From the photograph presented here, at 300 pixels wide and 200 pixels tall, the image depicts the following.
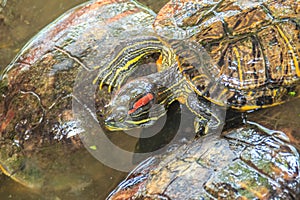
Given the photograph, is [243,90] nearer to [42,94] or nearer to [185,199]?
[185,199]

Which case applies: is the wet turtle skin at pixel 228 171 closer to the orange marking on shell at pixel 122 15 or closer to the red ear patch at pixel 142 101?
the red ear patch at pixel 142 101

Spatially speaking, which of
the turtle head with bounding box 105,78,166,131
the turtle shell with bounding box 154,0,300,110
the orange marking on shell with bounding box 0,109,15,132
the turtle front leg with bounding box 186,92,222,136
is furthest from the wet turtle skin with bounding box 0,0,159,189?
the turtle shell with bounding box 154,0,300,110

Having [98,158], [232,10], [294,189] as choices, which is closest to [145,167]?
[98,158]

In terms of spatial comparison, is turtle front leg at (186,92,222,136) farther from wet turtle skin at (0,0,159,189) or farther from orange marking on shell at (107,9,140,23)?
orange marking on shell at (107,9,140,23)

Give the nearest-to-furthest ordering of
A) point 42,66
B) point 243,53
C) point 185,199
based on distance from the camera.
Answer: point 185,199 → point 243,53 → point 42,66

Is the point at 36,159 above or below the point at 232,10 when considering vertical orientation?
below

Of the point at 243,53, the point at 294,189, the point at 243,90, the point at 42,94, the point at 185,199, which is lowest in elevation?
the point at 294,189

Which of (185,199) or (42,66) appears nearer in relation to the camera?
(185,199)

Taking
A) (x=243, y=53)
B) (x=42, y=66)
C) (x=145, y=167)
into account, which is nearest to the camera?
(x=243, y=53)
